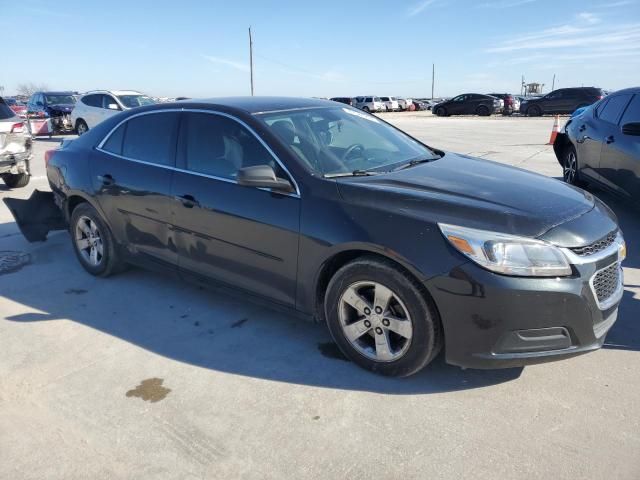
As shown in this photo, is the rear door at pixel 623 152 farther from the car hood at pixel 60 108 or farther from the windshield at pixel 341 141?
the car hood at pixel 60 108

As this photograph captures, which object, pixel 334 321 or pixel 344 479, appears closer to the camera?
pixel 344 479

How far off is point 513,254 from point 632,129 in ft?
13.6

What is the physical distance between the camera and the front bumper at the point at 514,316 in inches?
102

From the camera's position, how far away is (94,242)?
15.6 feet

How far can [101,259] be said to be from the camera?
185 inches

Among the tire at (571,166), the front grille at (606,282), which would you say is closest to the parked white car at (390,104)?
the tire at (571,166)

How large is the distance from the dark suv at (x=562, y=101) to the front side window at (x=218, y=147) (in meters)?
29.8

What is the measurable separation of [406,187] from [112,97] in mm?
14898

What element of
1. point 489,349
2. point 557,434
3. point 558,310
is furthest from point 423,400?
point 558,310

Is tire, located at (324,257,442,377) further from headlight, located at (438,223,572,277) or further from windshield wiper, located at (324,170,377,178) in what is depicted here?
windshield wiper, located at (324,170,377,178)

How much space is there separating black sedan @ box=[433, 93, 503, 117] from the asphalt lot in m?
33.9

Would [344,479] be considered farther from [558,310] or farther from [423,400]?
[558,310]

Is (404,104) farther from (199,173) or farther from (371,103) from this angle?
(199,173)

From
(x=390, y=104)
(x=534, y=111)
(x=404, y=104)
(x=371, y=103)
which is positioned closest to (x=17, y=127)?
(x=534, y=111)
